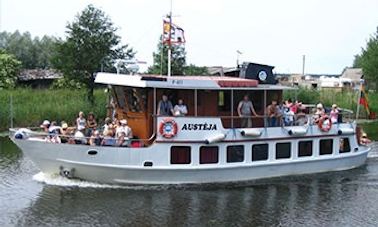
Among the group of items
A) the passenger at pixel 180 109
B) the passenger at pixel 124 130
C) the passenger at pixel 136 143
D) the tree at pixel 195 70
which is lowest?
the passenger at pixel 136 143

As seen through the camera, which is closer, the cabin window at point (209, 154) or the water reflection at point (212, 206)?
the water reflection at point (212, 206)

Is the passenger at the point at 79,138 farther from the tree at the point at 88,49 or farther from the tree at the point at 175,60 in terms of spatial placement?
the tree at the point at 175,60

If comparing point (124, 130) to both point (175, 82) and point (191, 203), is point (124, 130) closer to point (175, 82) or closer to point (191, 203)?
point (175, 82)

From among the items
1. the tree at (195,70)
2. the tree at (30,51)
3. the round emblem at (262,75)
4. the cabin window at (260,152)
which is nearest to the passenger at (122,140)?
the cabin window at (260,152)

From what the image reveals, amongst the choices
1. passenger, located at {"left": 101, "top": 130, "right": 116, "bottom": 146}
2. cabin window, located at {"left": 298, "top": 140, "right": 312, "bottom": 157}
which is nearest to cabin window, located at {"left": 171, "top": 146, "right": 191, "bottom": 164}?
passenger, located at {"left": 101, "top": 130, "right": 116, "bottom": 146}

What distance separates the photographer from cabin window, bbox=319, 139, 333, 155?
23.5 meters

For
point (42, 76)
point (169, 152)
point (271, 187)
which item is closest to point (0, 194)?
point (169, 152)

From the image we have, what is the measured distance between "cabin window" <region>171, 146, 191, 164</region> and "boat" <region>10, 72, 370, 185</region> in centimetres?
3

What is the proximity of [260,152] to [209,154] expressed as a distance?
206cm

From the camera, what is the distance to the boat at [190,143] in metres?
20.0

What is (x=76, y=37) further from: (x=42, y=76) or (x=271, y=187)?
(x=271, y=187)

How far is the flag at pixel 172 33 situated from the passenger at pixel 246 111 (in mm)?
3181

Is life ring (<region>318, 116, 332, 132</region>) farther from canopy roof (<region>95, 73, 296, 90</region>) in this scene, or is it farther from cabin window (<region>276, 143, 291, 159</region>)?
canopy roof (<region>95, 73, 296, 90</region>)

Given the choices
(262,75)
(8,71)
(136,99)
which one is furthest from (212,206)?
(8,71)
